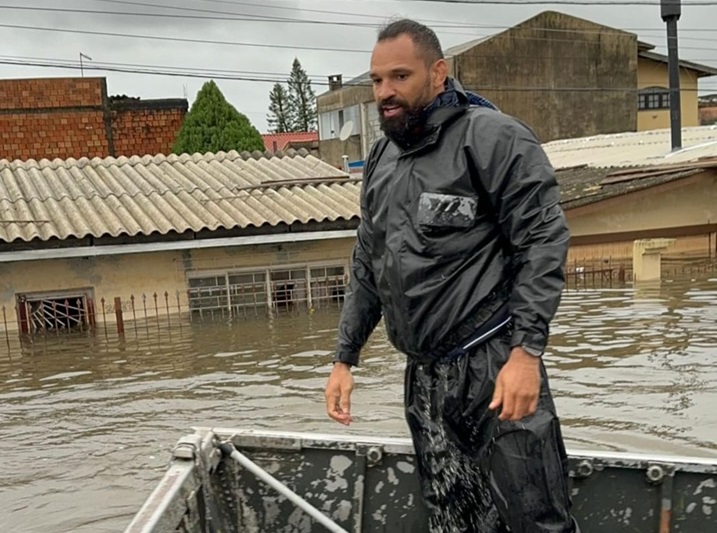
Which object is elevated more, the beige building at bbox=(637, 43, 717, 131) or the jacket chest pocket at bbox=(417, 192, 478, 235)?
the beige building at bbox=(637, 43, 717, 131)

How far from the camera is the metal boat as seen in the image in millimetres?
3311

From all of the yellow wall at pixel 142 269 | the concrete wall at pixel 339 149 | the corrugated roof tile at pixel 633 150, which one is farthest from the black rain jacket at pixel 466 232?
the concrete wall at pixel 339 149

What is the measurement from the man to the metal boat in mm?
655

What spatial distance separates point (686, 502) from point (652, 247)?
12.1m

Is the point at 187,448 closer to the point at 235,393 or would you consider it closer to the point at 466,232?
the point at 466,232

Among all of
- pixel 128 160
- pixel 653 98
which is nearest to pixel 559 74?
pixel 653 98

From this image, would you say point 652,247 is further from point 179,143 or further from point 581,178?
point 179,143

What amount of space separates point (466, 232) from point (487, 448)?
2.45ft

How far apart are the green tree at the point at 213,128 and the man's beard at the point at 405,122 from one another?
22759mm

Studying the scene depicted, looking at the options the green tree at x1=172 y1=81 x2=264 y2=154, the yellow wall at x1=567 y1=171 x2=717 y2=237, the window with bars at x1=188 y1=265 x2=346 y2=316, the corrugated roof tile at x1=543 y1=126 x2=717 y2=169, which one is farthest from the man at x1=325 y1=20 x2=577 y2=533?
the green tree at x1=172 y1=81 x2=264 y2=154

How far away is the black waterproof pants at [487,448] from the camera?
8.70 feet

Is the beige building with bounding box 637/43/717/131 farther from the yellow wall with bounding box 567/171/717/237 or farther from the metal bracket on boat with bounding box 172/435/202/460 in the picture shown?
the metal bracket on boat with bounding box 172/435/202/460

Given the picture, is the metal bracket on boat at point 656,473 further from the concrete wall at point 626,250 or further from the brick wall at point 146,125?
the brick wall at point 146,125

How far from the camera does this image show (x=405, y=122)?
2771mm
